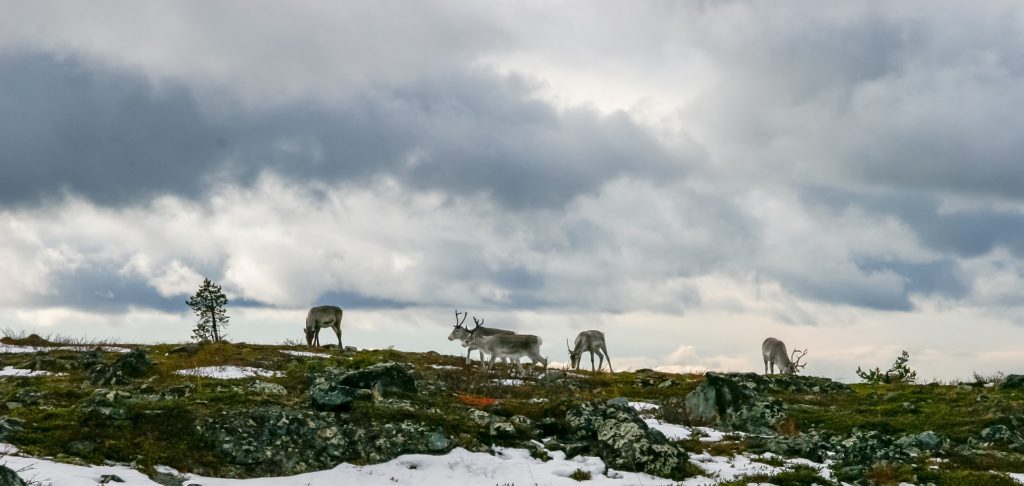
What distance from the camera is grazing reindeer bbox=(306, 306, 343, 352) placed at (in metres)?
54.8

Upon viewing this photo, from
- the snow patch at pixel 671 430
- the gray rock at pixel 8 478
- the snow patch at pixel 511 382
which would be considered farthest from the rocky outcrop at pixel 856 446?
the gray rock at pixel 8 478

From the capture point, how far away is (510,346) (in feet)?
146

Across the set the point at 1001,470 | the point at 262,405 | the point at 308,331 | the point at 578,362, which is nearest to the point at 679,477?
the point at 1001,470

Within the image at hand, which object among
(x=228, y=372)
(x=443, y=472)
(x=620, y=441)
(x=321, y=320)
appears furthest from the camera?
(x=321, y=320)

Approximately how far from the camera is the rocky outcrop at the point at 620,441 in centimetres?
1850

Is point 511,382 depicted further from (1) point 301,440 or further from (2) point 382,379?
(1) point 301,440

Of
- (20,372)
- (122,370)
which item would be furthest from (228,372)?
(20,372)

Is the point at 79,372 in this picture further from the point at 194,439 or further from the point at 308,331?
the point at 308,331

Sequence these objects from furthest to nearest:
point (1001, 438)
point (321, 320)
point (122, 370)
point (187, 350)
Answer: point (321, 320), point (187, 350), point (122, 370), point (1001, 438)

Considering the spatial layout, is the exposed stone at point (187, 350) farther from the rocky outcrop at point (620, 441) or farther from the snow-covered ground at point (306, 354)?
the rocky outcrop at point (620, 441)

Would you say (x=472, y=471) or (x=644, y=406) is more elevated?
(x=644, y=406)

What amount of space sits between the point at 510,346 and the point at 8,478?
107 feet

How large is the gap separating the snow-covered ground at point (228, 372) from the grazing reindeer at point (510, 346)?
13.7 meters

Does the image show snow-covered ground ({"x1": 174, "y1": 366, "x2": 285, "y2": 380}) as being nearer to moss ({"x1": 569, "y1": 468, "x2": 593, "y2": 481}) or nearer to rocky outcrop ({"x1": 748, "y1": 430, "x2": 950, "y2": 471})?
moss ({"x1": 569, "y1": 468, "x2": 593, "y2": 481})
